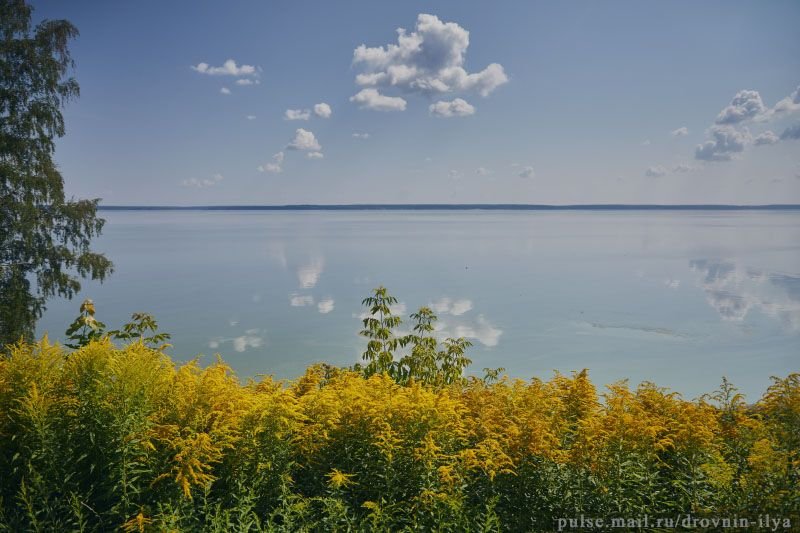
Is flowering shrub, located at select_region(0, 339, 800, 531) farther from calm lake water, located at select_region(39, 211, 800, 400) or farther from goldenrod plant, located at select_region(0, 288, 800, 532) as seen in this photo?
calm lake water, located at select_region(39, 211, 800, 400)

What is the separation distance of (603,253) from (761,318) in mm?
37444

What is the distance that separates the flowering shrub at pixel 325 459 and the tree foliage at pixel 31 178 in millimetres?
14392

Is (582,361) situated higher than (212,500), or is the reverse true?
(212,500)

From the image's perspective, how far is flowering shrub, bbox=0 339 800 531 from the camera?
151 inches

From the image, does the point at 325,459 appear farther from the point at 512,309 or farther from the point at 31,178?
the point at 512,309

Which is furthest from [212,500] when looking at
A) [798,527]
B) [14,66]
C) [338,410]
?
[14,66]

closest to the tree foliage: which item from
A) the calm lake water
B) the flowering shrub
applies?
the calm lake water

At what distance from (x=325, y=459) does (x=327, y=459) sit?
0.03 meters

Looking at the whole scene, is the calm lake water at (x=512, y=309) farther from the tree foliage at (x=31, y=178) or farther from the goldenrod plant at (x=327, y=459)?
the goldenrod plant at (x=327, y=459)

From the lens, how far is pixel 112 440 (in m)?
3.91

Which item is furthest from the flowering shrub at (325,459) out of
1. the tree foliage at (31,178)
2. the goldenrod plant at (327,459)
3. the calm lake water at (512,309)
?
the tree foliage at (31,178)

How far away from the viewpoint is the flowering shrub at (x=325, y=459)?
12.6 feet

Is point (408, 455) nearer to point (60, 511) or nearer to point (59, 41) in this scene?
point (60, 511)

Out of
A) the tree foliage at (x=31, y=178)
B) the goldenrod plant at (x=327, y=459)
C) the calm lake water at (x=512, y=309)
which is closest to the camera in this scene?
the goldenrod plant at (x=327, y=459)
